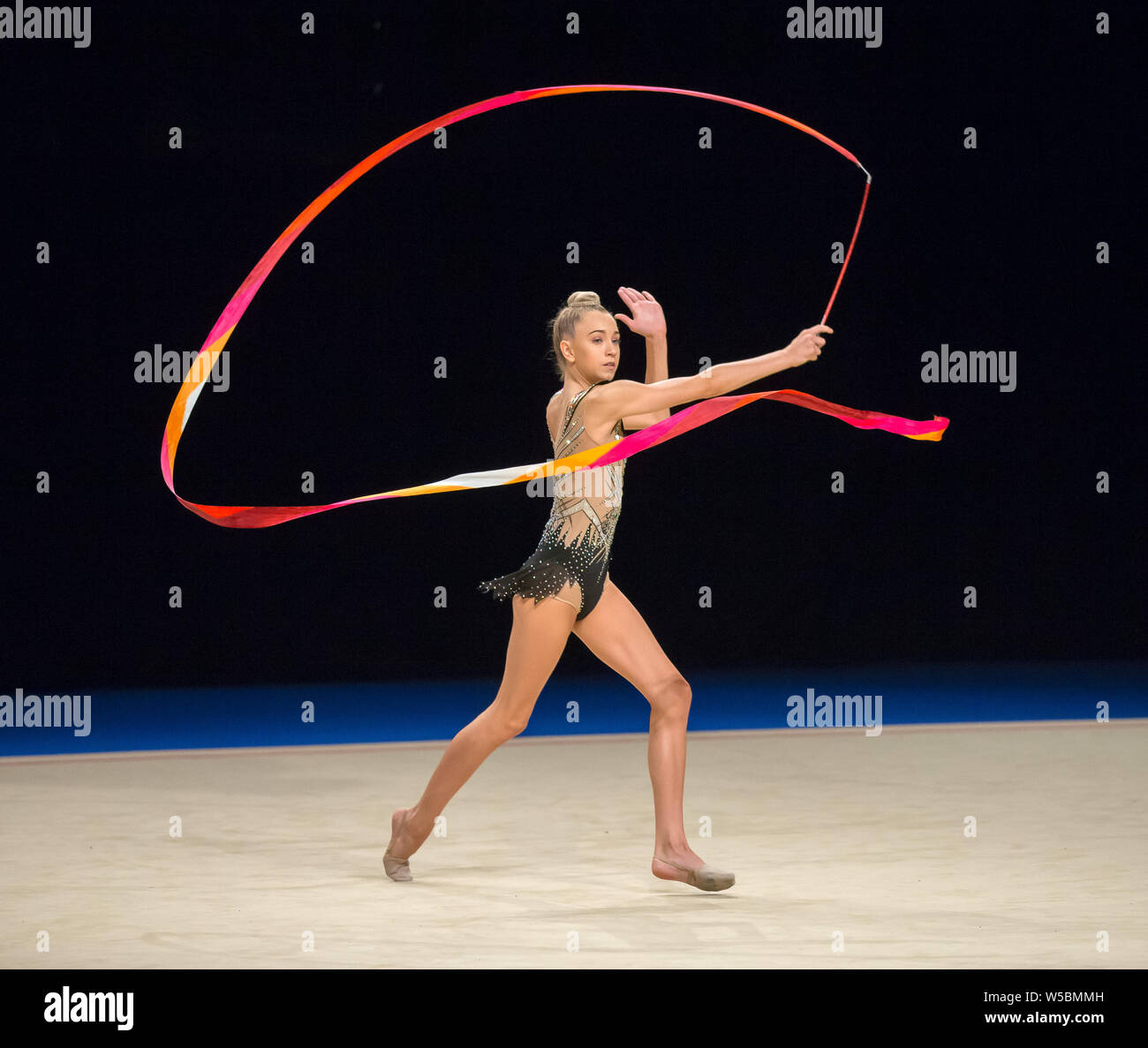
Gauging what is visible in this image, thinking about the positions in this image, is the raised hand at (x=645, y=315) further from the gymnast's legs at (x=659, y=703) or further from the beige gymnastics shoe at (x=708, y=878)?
the beige gymnastics shoe at (x=708, y=878)

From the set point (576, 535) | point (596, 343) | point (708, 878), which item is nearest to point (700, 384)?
point (596, 343)

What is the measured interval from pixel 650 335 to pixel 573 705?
4.18m

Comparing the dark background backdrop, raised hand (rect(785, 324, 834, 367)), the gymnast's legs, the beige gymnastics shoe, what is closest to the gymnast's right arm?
raised hand (rect(785, 324, 834, 367))

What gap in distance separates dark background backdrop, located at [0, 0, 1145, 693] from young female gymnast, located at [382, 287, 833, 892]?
15.6 feet

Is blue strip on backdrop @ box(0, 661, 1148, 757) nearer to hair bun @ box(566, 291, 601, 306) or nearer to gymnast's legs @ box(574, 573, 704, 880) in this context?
gymnast's legs @ box(574, 573, 704, 880)

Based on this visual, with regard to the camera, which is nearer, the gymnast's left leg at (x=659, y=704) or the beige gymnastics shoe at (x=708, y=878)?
the beige gymnastics shoe at (x=708, y=878)

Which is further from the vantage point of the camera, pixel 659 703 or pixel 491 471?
pixel 491 471

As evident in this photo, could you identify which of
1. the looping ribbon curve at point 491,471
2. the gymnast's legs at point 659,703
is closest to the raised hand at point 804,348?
Result: the looping ribbon curve at point 491,471

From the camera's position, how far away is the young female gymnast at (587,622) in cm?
518

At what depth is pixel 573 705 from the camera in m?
9.34

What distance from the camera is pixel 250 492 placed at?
9945mm

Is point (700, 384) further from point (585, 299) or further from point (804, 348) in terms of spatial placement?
point (585, 299)
